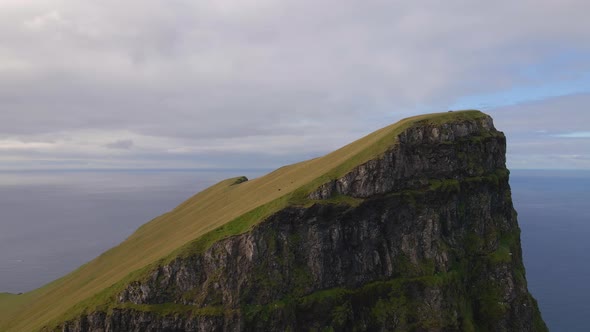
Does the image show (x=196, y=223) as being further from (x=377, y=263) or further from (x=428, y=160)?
(x=428, y=160)

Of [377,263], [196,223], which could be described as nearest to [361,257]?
[377,263]

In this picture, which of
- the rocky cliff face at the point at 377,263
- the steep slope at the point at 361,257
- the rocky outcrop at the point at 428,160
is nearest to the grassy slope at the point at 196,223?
the steep slope at the point at 361,257

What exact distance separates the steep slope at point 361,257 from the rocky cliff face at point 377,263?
175 millimetres

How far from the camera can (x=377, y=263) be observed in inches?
2382

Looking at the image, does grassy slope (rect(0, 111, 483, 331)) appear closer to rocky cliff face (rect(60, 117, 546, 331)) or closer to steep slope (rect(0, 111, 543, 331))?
steep slope (rect(0, 111, 543, 331))

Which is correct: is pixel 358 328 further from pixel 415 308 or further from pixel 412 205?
pixel 412 205

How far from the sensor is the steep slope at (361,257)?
170ft

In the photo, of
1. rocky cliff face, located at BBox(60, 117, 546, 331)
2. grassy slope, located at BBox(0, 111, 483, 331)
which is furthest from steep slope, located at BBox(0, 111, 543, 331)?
grassy slope, located at BBox(0, 111, 483, 331)

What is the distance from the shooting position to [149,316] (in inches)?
1953

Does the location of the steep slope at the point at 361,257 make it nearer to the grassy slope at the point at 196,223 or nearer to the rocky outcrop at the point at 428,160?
the rocky outcrop at the point at 428,160

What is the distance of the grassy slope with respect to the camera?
59.5m

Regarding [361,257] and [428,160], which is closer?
[361,257]

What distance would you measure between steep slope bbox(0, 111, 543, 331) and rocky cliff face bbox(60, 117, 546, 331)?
0.58ft

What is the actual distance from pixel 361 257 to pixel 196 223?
125ft
